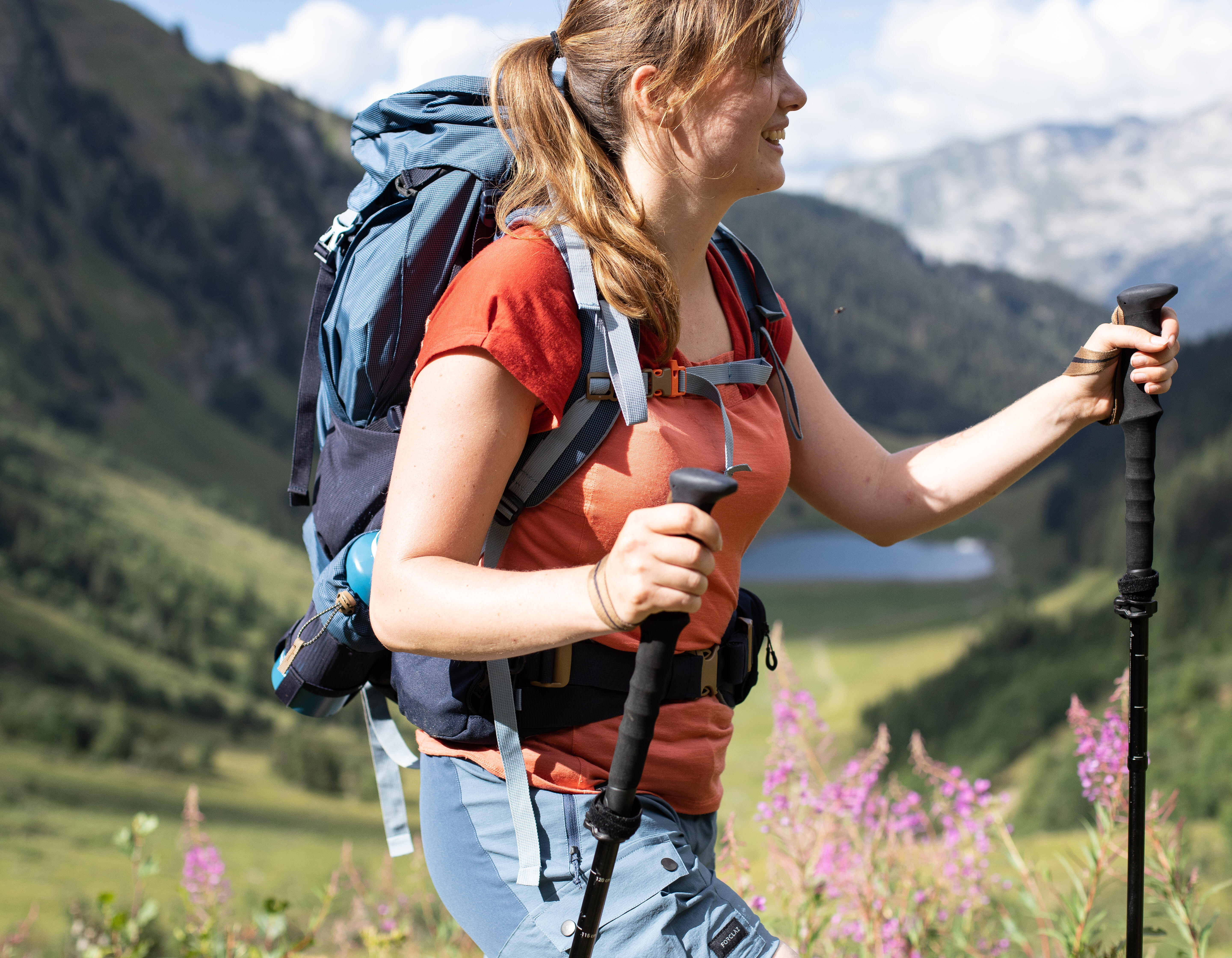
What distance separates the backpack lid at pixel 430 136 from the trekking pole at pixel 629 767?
2.80 feet

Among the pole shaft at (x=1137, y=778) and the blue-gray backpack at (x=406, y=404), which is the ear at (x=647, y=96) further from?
the pole shaft at (x=1137, y=778)

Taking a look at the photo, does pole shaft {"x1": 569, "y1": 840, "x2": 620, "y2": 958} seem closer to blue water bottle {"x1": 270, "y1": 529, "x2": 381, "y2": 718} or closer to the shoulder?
blue water bottle {"x1": 270, "y1": 529, "x2": 381, "y2": 718}

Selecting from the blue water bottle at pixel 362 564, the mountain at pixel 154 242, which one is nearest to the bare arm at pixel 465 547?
the blue water bottle at pixel 362 564

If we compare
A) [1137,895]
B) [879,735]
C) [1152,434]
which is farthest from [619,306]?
[879,735]

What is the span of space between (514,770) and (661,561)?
2.16ft

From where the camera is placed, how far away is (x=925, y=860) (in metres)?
4.19

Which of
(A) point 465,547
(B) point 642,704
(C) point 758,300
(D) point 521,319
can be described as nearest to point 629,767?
(B) point 642,704

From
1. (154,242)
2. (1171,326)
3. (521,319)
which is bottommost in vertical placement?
(521,319)

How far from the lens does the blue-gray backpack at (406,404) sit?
2.06 m

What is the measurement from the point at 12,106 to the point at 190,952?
147 meters

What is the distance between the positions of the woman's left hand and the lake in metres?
121

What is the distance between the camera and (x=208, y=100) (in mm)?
147125

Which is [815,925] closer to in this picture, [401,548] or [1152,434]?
[1152,434]

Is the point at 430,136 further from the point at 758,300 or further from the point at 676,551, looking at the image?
the point at 676,551
